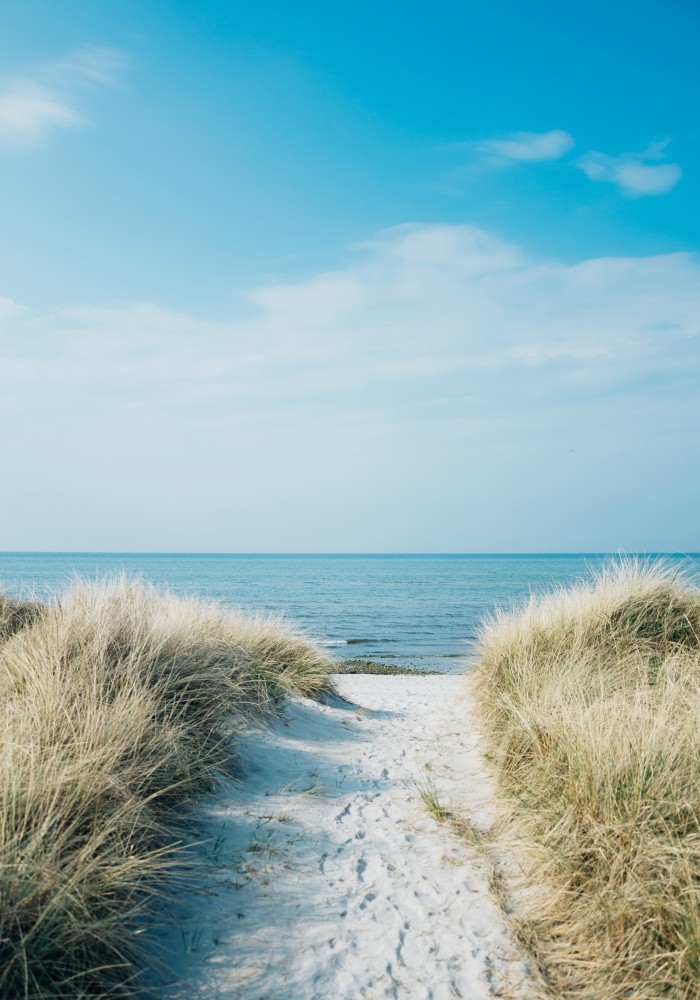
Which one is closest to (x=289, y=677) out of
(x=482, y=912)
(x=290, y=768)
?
(x=290, y=768)

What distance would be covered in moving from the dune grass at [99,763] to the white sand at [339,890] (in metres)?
0.35

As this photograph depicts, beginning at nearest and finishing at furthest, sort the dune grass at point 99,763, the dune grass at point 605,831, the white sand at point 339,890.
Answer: the dune grass at point 99,763, the dune grass at point 605,831, the white sand at point 339,890

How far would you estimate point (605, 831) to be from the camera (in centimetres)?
380

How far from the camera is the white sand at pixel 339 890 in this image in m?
3.35

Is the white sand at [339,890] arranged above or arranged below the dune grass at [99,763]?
below

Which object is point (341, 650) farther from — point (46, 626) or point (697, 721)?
point (697, 721)

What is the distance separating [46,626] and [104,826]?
11.2 ft

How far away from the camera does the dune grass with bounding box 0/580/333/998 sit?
2.91 metres

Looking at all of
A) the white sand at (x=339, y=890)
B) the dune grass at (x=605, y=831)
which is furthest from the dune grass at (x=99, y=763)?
the dune grass at (x=605, y=831)

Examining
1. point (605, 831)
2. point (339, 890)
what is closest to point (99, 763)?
point (339, 890)

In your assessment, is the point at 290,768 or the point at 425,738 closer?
the point at 290,768

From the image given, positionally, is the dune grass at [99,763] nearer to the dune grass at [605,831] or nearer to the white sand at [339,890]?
the white sand at [339,890]

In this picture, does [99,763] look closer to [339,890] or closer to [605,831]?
[339,890]

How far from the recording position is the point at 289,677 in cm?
885
